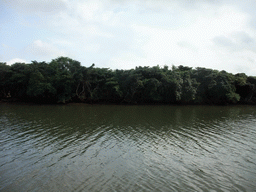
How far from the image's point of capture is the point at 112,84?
44812 mm

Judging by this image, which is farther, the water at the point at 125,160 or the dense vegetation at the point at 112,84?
the dense vegetation at the point at 112,84

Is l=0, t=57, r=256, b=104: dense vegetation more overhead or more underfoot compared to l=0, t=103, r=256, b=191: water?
more overhead

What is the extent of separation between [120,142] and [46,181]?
657 cm

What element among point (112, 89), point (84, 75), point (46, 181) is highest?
point (84, 75)

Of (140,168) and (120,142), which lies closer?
(140,168)

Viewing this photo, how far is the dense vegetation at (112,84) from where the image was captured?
1690 inches

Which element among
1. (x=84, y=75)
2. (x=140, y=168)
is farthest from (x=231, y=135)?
(x=84, y=75)

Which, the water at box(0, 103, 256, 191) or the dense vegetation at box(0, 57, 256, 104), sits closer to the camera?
the water at box(0, 103, 256, 191)

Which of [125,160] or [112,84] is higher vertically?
[112,84]

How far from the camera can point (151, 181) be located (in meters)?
8.40

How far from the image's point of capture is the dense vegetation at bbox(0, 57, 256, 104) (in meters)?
42.9

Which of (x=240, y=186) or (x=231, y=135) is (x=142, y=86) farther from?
(x=240, y=186)

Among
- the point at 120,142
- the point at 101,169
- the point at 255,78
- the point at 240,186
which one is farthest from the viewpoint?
the point at 255,78

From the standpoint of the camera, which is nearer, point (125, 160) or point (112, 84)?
point (125, 160)
